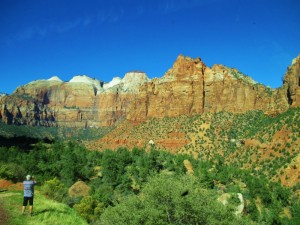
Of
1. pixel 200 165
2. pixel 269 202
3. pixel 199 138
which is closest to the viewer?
pixel 269 202

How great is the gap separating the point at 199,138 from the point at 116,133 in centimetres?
4752

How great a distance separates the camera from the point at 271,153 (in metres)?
80.4

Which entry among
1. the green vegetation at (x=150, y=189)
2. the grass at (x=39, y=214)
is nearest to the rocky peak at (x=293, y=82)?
the green vegetation at (x=150, y=189)

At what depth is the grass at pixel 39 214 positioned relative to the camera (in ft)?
54.1

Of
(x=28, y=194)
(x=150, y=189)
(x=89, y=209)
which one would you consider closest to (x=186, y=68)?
(x=89, y=209)

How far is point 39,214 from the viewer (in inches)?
Result: 686

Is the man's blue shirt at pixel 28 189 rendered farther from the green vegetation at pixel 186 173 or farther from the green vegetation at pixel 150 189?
the green vegetation at pixel 150 189

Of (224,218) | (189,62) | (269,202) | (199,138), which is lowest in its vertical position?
(269,202)

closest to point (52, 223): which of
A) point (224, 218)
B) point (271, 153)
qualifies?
point (224, 218)

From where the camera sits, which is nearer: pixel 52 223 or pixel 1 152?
pixel 52 223

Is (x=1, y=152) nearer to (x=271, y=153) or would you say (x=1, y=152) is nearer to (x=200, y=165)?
(x=200, y=165)

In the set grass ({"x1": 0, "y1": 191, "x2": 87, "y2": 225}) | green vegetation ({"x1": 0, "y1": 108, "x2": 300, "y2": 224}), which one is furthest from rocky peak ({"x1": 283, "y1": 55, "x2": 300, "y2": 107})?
grass ({"x1": 0, "y1": 191, "x2": 87, "y2": 225})

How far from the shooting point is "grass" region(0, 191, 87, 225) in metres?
16.5

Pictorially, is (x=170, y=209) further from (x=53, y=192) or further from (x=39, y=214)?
(x=53, y=192)
